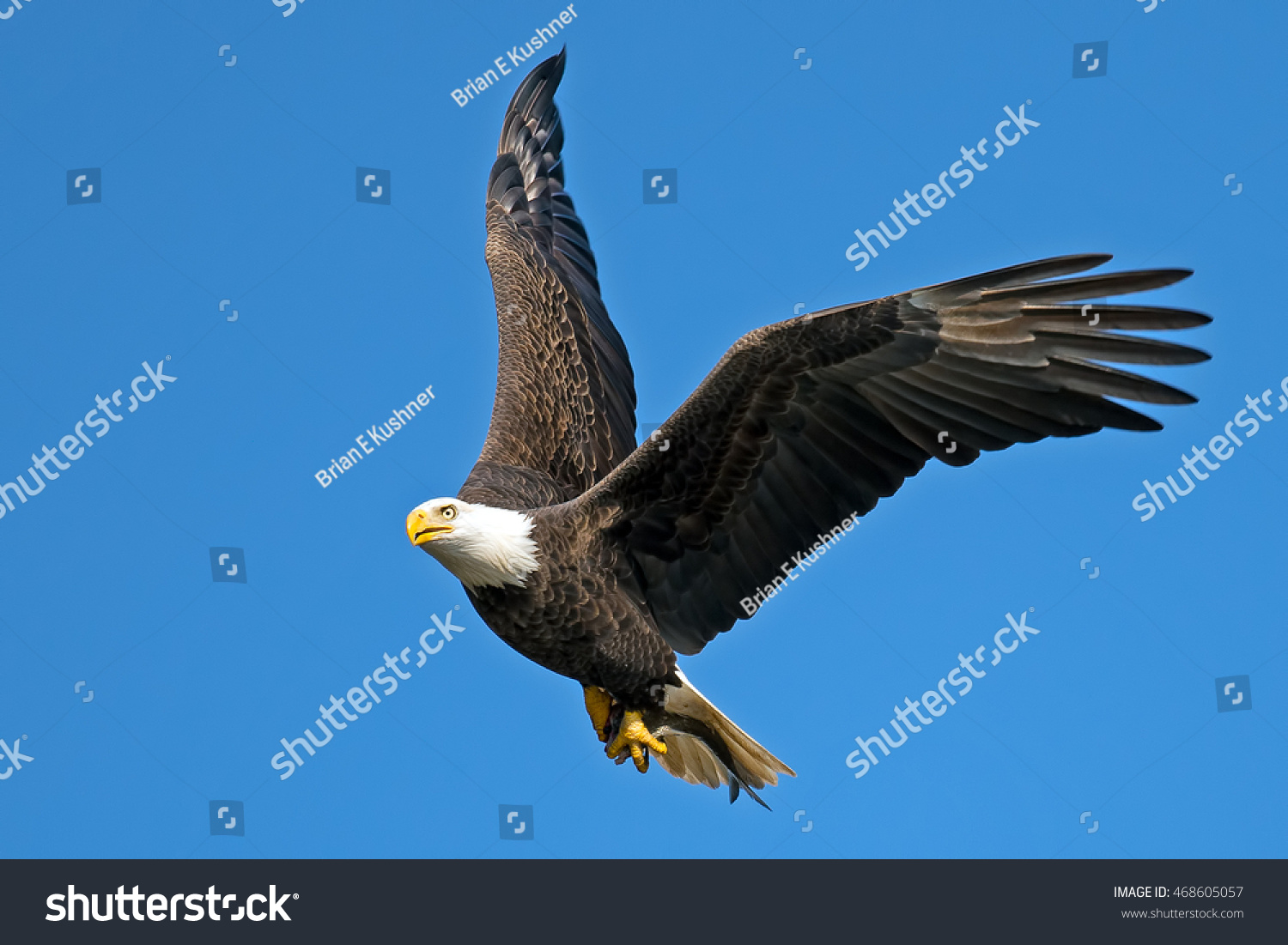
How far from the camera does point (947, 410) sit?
5379 mm

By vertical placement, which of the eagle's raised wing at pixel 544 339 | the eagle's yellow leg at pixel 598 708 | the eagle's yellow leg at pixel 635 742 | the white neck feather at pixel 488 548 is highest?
the eagle's raised wing at pixel 544 339

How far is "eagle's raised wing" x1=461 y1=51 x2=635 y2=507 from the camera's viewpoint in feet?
21.4

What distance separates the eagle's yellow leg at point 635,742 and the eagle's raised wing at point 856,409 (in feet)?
1.54

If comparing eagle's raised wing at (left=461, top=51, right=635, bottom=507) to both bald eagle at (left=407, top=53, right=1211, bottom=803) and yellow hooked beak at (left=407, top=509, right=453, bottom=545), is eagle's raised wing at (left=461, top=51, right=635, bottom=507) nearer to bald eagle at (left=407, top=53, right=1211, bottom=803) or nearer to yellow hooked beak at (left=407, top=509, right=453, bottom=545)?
bald eagle at (left=407, top=53, right=1211, bottom=803)

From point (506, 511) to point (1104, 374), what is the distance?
2.05 m

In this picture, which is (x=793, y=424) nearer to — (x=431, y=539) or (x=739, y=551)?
(x=739, y=551)

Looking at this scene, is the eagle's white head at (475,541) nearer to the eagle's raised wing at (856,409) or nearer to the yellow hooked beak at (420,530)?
the yellow hooked beak at (420,530)

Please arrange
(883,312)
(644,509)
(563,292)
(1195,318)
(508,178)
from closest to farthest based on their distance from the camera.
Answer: (1195,318)
(883,312)
(644,509)
(563,292)
(508,178)

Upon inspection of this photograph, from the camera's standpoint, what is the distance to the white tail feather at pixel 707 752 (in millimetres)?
6055

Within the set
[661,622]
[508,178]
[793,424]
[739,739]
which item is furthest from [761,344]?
[508,178]

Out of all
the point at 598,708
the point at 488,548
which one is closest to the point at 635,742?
the point at 598,708

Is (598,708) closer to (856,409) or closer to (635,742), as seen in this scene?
(635,742)

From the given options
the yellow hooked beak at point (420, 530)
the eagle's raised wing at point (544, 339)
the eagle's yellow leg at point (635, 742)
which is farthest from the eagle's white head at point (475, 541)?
the eagle's yellow leg at point (635, 742)

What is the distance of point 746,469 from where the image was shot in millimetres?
5684
